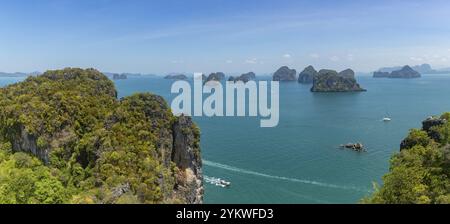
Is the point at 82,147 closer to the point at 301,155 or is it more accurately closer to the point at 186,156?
the point at 186,156

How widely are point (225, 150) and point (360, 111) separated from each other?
53.5 m

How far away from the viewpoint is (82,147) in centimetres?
2950

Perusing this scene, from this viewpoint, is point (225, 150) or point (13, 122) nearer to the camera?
point (13, 122)

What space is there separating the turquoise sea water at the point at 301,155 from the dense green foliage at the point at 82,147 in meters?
12.3

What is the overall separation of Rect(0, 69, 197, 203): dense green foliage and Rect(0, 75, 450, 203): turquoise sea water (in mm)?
12301

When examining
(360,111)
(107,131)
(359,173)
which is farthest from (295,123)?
(107,131)

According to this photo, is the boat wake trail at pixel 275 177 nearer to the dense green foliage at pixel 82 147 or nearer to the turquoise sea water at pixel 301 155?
the turquoise sea water at pixel 301 155

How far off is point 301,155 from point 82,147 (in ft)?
111

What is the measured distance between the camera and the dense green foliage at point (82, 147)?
2370 centimetres

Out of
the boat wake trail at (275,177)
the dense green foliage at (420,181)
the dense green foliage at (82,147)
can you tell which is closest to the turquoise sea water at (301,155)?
the boat wake trail at (275,177)

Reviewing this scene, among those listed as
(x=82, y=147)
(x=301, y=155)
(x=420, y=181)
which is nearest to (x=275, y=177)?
(x=301, y=155)

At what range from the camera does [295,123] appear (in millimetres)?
83500

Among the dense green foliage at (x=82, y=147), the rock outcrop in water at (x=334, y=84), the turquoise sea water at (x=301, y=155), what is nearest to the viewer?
the dense green foliage at (x=82, y=147)
